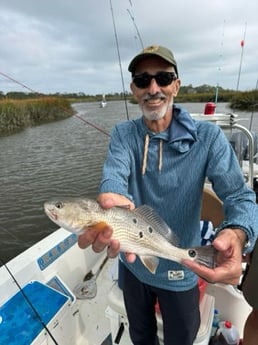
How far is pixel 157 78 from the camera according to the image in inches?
74.0

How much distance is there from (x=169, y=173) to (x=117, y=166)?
34cm

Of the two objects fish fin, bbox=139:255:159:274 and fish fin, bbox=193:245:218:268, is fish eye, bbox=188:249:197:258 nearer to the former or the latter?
fish fin, bbox=193:245:218:268

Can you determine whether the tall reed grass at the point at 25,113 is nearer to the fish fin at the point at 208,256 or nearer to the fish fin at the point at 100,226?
the fish fin at the point at 100,226

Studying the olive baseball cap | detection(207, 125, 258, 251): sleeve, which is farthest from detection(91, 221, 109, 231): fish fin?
the olive baseball cap

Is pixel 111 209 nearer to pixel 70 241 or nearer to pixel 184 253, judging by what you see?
pixel 184 253

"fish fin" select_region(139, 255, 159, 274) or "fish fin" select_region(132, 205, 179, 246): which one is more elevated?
"fish fin" select_region(132, 205, 179, 246)

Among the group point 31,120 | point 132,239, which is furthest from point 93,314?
point 31,120

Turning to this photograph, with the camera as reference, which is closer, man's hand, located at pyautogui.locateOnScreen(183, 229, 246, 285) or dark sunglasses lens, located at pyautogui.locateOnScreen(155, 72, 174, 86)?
man's hand, located at pyautogui.locateOnScreen(183, 229, 246, 285)

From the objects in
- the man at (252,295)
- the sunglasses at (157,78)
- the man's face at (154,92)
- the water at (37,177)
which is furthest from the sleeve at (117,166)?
the water at (37,177)

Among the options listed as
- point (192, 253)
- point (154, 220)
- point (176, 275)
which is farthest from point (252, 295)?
point (154, 220)

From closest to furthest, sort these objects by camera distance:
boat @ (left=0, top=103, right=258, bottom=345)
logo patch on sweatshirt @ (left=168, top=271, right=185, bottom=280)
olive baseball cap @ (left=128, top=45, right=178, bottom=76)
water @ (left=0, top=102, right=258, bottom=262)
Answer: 1. olive baseball cap @ (left=128, top=45, right=178, bottom=76)
2. logo patch on sweatshirt @ (left=168, top=271, right=185, bottom=280)
3. boat @ (left=0, top=103, right=258, bottom=345)
4. water @ (left=0, top=102, right=258, bottom=262)

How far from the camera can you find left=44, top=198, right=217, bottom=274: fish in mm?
1494

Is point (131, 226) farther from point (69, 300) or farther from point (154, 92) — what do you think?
point (69, 300)

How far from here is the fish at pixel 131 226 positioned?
1.49 metres
